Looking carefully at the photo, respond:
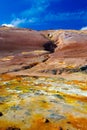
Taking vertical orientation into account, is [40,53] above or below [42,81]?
above

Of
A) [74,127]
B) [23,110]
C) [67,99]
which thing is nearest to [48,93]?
[67,99]

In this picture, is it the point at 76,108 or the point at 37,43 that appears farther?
the point at 37,43

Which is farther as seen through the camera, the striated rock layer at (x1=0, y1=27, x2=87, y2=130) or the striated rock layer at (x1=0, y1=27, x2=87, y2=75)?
the striated rock layer at (x1=0, y1=27, x2=87, y2=75)

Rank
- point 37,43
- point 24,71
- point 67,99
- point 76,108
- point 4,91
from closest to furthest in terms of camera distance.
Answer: point 76,108 → point 67,99 → point 4,91 → point 24,71 → point 37,43

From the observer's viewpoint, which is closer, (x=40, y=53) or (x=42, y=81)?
(x=42, y=81)

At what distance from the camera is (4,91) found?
46281 mm

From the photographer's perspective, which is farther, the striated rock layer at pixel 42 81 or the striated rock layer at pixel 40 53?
the striated rock layer at pixel 40 53

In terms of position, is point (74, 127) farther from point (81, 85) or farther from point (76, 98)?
point (81, 85)

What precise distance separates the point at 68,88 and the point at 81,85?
394cm

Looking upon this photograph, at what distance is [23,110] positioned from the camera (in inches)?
1443

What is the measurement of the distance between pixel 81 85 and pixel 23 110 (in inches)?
754

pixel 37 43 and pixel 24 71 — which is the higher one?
pixel 37 43

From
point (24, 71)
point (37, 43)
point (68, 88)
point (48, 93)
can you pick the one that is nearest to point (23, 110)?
point (48, 93)

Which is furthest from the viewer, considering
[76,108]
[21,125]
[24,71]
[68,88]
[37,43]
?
[37,43]
